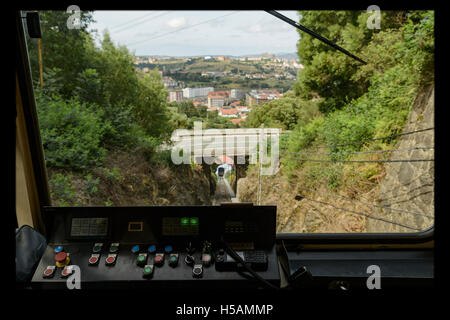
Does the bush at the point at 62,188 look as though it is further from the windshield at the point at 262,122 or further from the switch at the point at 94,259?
the switch at the point at 94,259

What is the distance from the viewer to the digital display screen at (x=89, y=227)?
1.29 meters

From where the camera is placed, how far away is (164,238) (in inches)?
50.9

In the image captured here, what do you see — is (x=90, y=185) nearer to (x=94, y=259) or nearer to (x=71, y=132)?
(x=71, y=132)

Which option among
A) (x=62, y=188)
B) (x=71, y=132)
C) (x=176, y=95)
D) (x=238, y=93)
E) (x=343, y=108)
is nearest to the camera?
(x=62, y=188)

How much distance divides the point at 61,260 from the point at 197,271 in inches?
22.2

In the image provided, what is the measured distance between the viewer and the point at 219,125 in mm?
2285

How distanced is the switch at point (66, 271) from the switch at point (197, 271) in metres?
0.50

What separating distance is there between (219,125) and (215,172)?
39 cm

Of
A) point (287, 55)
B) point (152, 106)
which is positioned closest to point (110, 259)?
point (152, 106)

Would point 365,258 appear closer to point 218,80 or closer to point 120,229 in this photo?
point 120,229

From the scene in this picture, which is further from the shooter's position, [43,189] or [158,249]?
[43,189]

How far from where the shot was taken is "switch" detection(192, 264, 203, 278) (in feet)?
3.77

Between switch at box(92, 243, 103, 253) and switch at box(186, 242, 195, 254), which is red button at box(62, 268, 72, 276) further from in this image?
switch at box(186, 242, 195, 254)
